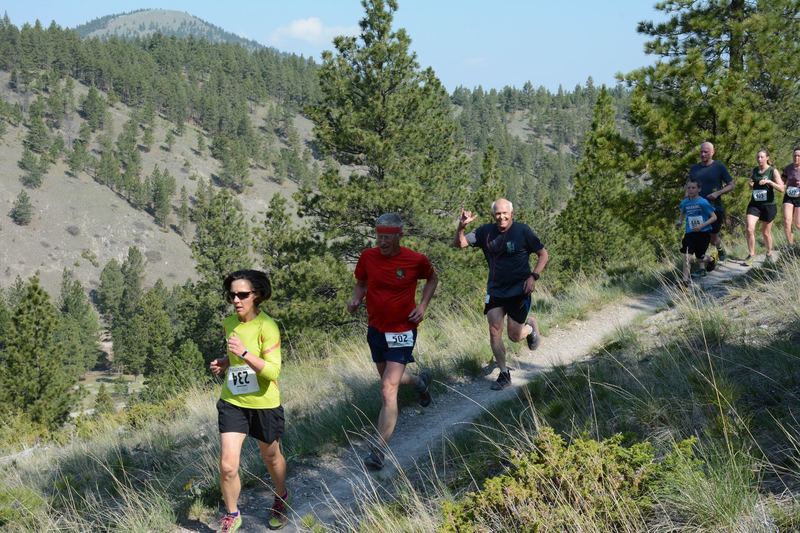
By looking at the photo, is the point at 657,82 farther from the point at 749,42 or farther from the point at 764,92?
the point at 764,92

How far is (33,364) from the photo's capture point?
3850 centimetres

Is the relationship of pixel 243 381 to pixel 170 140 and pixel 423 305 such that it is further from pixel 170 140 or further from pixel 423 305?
pixel 170 140

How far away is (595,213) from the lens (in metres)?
31.7

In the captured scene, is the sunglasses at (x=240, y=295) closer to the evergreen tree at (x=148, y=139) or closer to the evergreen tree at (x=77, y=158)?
the evergreen tree at (x=77, y=158)

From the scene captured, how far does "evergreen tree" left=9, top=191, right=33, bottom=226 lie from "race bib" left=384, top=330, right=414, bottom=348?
13619cm

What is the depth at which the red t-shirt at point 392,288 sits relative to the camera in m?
5.40

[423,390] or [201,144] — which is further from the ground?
[201,144]

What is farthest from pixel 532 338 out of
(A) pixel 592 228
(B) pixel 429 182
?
(A) pixel 592 228

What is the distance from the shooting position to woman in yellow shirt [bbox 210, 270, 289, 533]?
420cm

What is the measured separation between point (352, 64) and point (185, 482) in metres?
20.2

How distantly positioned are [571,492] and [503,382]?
11.9ft

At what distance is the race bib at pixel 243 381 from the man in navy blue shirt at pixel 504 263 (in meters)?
2.82

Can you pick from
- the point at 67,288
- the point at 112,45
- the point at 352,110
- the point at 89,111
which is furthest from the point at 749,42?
the point at 112,45

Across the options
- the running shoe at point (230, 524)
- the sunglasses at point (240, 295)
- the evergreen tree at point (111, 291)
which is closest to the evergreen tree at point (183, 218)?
the evergreen tree at point (111, 291)
